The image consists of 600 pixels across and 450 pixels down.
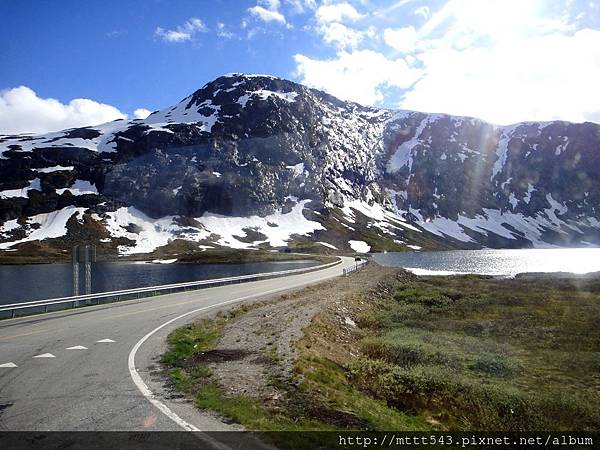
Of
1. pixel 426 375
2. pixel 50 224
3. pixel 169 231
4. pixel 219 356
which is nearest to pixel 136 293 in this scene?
pixel 219 356

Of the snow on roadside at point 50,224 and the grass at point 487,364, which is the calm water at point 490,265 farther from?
the snow on roadside at point 50,224

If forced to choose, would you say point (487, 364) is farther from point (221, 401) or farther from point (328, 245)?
point (328, 245)

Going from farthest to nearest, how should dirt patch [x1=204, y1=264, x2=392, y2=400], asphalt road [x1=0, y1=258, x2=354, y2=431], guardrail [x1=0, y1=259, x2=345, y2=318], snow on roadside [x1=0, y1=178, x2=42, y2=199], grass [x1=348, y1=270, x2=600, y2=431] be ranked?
snow on roadside [x1=0, y1=178, x2=42, y2=199] → guardrail [x1=0, y1=259, x2=345, y2=318] → grass [x1=348, y1=270, x2=600, y2=431] → dirt patch [x1=204, y1=264, x2=392, y2=400] → asphalt road [x1=0, y1=258, x2=354, y2=431]

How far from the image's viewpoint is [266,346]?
17969 millimetres

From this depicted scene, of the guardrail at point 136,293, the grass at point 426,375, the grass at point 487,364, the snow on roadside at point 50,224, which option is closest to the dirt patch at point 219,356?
the grass at point 426,375

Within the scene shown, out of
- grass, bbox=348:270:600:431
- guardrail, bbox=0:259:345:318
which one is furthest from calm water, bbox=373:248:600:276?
grass, bbox=348:270:600:431

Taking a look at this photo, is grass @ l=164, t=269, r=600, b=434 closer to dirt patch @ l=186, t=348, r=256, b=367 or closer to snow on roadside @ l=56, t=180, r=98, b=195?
dirt patch @ l=186, t=348, r=256, b=367

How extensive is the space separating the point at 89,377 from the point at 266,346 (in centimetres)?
702

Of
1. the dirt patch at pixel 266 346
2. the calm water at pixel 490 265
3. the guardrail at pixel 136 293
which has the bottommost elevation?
the calm water at pixel 490 265

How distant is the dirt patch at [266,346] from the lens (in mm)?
12414

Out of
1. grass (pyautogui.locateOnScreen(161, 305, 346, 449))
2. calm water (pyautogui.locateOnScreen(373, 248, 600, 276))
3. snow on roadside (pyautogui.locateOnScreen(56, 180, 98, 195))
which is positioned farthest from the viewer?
snow on roadside (pyautogui.locateOnScreen(56, 180, 98, 195))

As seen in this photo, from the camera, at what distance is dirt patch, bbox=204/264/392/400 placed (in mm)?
12414

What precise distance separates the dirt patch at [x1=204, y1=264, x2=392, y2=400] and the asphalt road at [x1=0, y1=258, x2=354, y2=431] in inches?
78.5

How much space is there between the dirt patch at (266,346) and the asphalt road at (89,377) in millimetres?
1993
